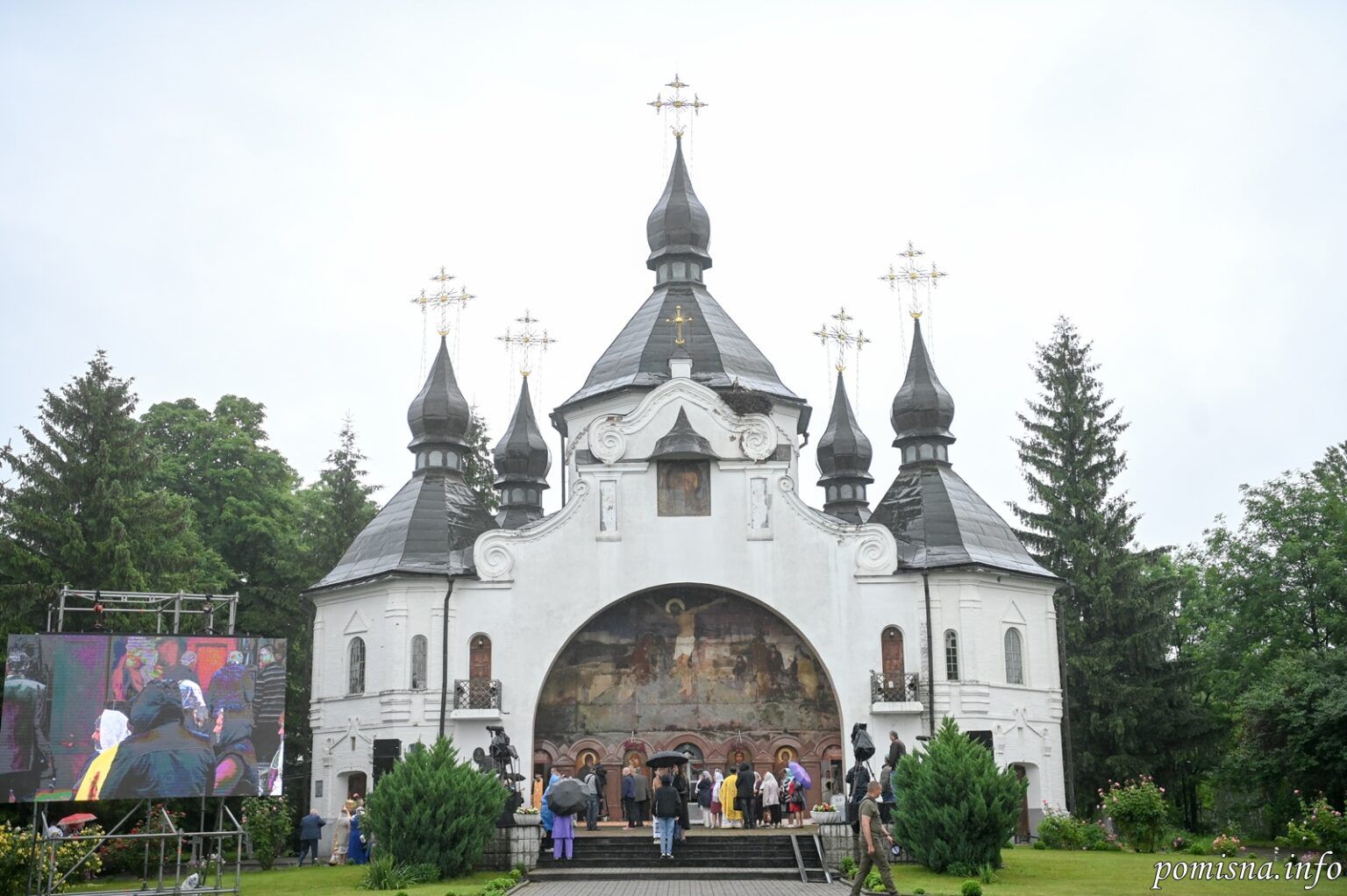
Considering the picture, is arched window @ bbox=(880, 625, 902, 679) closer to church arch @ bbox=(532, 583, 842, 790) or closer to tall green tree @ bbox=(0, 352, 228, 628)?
church arch @ bbox=(532, 583, 842, 790)

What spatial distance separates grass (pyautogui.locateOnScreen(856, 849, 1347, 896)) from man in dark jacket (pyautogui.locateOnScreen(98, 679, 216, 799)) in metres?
11.3

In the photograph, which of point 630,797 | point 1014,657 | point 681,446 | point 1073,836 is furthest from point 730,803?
point 1014,657

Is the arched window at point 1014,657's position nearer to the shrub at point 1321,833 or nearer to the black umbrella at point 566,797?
the shrub at point 1321,833

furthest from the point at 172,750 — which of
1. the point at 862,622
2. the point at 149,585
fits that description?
the point at 862,622

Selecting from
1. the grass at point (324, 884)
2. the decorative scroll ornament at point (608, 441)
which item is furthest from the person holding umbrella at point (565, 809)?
the decorative scroll ornament at point (608, 441)

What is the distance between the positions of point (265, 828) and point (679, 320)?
16.3m

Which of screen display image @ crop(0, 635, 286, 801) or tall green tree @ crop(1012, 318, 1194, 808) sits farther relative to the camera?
tall green tree @ crop(1012, 318, 1194, 808)

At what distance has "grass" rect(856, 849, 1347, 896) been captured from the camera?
20.5m

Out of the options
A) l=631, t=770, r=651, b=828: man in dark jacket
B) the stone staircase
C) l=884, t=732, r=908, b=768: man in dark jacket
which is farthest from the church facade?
the stone staircase

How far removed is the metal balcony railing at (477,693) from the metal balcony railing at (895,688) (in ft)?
29.0

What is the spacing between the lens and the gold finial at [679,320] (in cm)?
3744

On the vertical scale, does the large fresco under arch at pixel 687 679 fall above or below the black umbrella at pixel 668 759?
above

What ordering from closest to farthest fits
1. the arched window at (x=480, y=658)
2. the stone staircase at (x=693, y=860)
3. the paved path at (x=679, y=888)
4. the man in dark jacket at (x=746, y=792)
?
the paved path at (x=679, y=888), the stone staircase at (x=693, y=860), the man in dark jacket at (x=746, y=792), the arched window at (x=480, y=658)

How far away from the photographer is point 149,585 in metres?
35.8
